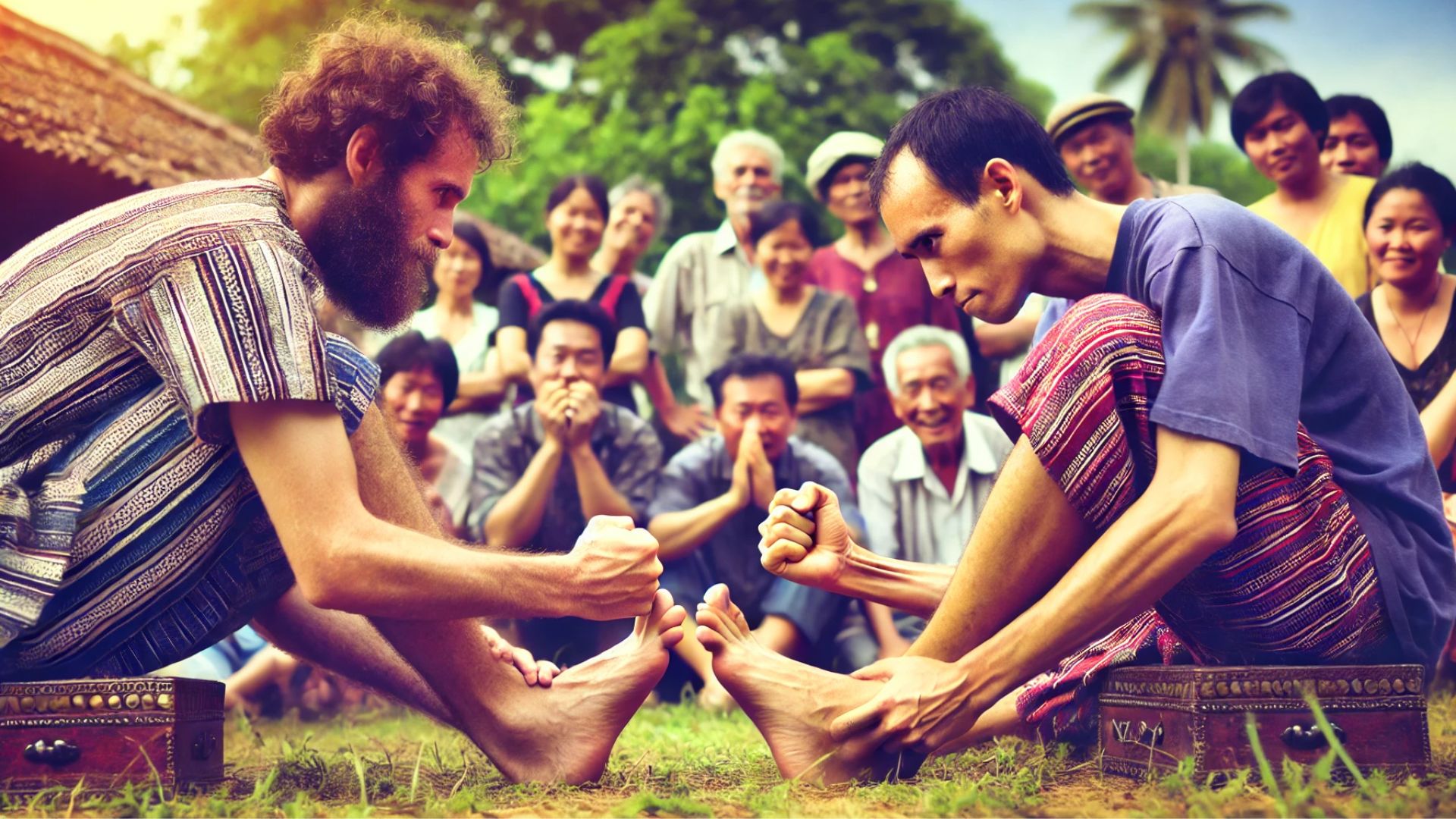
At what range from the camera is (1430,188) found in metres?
4.72

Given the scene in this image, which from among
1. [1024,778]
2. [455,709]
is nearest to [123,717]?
[455,709]

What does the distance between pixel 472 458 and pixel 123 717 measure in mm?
3302

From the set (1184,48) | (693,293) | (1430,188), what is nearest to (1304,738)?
(1430,188)

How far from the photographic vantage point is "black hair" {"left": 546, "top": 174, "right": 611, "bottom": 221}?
6121mm

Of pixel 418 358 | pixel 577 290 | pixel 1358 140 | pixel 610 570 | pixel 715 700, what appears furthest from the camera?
pixel 577 290

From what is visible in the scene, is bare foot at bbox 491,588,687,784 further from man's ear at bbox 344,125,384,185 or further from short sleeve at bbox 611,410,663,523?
short sleeve at bbox 611,410,663,523

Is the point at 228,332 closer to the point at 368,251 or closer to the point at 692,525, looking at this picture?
the point at 368,251

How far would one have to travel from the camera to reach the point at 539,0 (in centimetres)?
2222

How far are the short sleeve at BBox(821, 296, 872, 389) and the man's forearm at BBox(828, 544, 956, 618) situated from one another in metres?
2.78

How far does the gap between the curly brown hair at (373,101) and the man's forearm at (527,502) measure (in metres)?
2.38

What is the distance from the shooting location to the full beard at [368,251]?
2.75 metres

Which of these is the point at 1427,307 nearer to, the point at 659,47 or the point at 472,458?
the point at 472,458

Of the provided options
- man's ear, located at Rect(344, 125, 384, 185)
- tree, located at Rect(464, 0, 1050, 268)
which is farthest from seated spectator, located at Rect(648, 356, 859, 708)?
tree, located at Rect(464, 0, 1050, 268)

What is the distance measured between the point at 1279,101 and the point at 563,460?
3.40 meters
